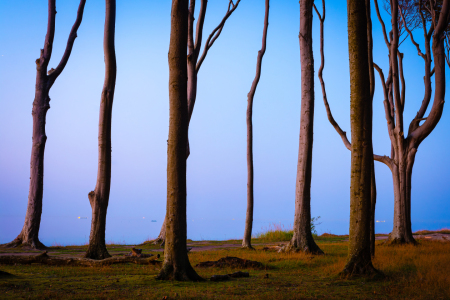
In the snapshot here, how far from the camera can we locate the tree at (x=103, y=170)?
9.83 m

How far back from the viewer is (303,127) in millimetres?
12227

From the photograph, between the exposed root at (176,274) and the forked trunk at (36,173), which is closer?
the exposed root at (176,274)

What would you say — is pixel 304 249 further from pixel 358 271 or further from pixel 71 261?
pixel 71 261

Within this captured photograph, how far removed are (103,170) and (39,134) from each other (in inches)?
216

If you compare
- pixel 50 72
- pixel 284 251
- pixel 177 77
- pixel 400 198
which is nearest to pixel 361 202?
pixel 177 77

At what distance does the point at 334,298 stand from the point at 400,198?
1067 cm

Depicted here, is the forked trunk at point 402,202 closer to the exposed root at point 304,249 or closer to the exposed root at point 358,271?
the exposed root at point 304,249

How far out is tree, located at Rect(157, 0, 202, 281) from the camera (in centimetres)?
628

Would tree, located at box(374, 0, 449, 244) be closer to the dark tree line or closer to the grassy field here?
the dark tree line

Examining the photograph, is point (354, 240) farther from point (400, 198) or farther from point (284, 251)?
point (400, 198)

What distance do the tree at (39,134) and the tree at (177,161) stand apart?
9.12 meters

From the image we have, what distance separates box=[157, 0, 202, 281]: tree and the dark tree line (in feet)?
0.06

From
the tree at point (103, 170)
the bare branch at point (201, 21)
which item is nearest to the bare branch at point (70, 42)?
the tree at point (103, 170)

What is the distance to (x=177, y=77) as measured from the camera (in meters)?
6.75
